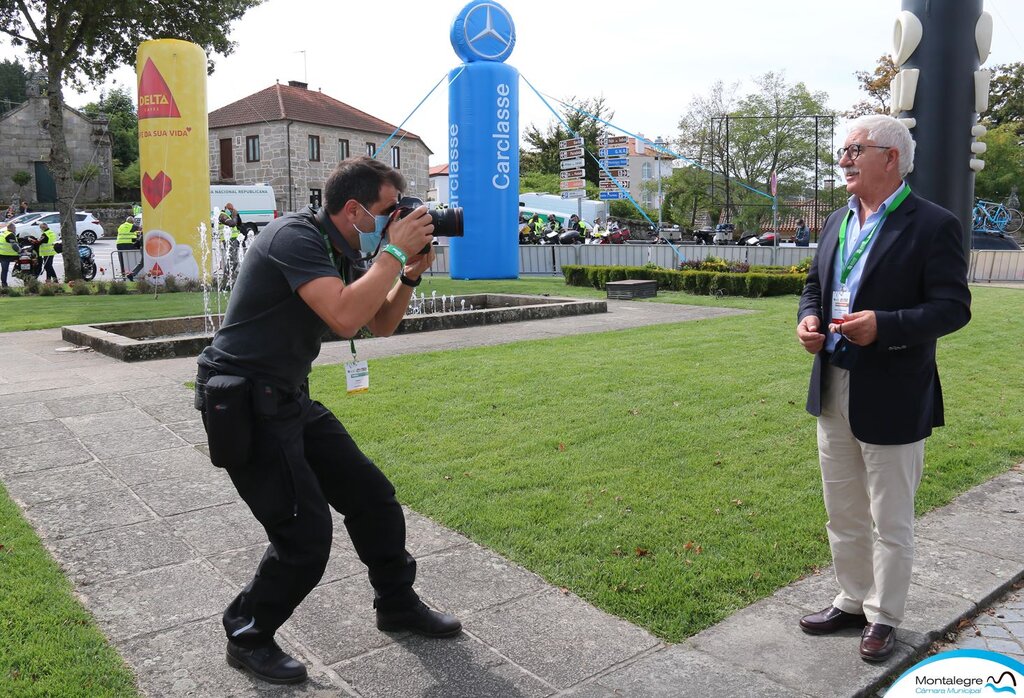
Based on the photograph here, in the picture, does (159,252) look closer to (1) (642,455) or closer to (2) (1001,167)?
(1) (642,455)

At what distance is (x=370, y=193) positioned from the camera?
289 cm

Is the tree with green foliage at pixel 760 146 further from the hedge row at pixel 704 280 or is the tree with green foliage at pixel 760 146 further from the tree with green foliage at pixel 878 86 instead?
the hedge row at pixel 704 280

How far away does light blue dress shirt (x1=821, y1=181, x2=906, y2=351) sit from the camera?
3.17m

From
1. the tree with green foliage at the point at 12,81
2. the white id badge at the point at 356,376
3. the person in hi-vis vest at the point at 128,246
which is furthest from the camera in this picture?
the tree with green foliage at the point at 12,81

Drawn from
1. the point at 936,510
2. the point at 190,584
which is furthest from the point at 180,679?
the point at 936,510

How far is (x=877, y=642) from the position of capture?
3.14 m

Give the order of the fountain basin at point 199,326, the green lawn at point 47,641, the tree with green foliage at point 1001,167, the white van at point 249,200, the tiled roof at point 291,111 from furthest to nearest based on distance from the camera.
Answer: the tiled roof at point 291,111 → the tree with green foliage at point 1001,167 → the white van at point 249,200 → the fountain basin at point 199,326 → the green lawn at point 47,641

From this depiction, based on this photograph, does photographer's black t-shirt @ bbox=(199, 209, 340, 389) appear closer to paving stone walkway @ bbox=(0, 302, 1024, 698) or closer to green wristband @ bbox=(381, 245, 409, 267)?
green wristband @ bbox=(381, 245, 409, 267)

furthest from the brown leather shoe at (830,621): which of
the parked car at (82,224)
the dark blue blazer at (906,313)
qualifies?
the parked car at (82,224)

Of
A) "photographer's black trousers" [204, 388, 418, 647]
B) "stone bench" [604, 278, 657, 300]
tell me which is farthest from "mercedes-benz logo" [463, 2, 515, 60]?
"photographer's black trousers" [204, 388, 418, 647]

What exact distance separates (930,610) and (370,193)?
2752 millimetres

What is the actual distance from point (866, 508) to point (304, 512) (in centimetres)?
213

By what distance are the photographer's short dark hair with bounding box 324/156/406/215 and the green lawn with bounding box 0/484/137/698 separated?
1.77m

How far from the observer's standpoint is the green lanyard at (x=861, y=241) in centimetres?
313
